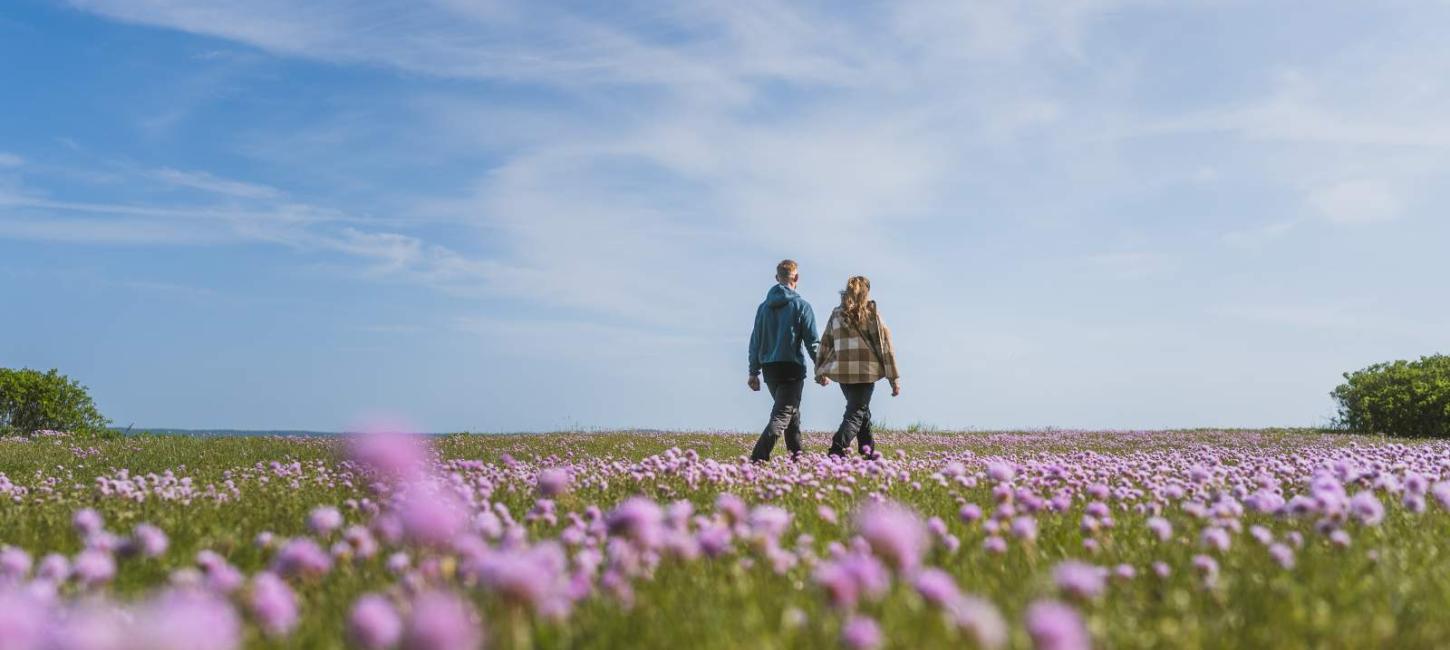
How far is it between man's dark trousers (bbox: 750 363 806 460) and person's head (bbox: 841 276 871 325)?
86cm

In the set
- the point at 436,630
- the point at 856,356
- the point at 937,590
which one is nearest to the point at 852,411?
the point at 856,356

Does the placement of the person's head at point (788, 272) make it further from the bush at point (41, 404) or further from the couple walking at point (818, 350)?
the bush at point (41, 404)

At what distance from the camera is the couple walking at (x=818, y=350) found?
38.8 feet

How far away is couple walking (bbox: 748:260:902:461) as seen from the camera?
38.8 feet

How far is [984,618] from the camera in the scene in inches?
98.2

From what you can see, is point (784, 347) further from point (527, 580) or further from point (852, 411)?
point (527, 580)

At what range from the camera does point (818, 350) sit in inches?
486

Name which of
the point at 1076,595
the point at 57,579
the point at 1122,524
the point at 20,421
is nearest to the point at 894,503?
the point at 1122,524

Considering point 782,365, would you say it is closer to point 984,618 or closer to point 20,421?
point 984,618

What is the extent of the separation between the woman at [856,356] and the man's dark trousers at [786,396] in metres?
0.38

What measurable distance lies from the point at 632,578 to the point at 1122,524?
3654 mm

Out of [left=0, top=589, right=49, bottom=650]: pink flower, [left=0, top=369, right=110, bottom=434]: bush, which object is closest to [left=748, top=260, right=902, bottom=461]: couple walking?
[left=0, top=589, right=49, bottom=650]: pink flower

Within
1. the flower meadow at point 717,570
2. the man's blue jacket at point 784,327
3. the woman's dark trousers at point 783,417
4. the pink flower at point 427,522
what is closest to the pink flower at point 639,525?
the flower meadow at point 717,570

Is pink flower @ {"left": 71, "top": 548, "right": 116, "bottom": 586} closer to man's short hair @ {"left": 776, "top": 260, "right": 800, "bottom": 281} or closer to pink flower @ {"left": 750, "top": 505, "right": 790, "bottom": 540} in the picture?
pink flower @ {"left": 750, "top": 505, "right": 790, "bottom": 540}
